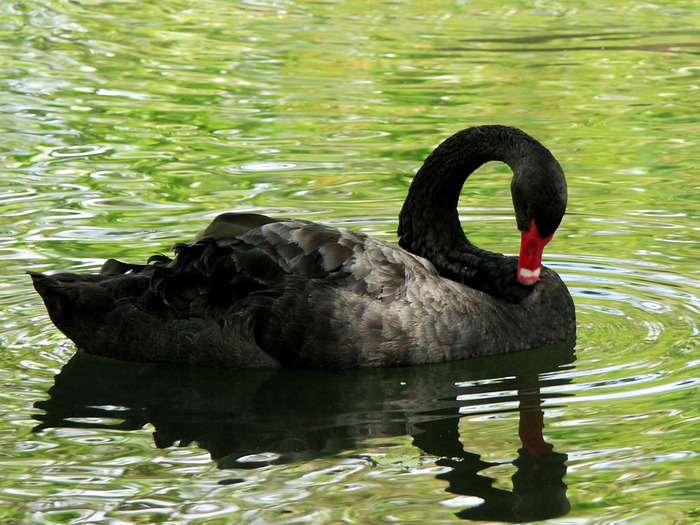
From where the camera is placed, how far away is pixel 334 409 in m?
6.09

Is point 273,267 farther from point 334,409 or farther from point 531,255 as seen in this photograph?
point 531,255

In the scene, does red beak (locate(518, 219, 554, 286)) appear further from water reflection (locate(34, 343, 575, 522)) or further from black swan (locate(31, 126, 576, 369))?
water reflection (locate(34, 343, 575, 522))

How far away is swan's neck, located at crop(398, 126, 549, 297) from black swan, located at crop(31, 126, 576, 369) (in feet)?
1.35

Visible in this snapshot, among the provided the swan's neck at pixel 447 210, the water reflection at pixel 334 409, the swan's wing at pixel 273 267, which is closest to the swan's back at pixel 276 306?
the swan's wing at pixel 273 267

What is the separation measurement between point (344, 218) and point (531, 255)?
2.58 m

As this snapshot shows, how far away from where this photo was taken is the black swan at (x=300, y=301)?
6.52 metres

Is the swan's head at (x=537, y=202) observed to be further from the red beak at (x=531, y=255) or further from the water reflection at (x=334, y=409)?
the water reflection at (x=334, y=409)

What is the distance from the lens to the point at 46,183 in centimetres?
1023

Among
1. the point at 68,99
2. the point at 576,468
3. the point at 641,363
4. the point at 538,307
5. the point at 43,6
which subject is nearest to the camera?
the point at 576,468

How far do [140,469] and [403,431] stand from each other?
1216mm

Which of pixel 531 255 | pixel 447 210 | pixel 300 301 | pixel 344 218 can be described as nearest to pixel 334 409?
pixel 300 301

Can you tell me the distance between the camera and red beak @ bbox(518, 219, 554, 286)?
272 inches

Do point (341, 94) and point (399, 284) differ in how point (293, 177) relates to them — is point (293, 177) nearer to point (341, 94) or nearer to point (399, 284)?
point (341, 94)

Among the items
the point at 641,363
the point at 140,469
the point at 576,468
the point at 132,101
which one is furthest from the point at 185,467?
the point at 132,101
